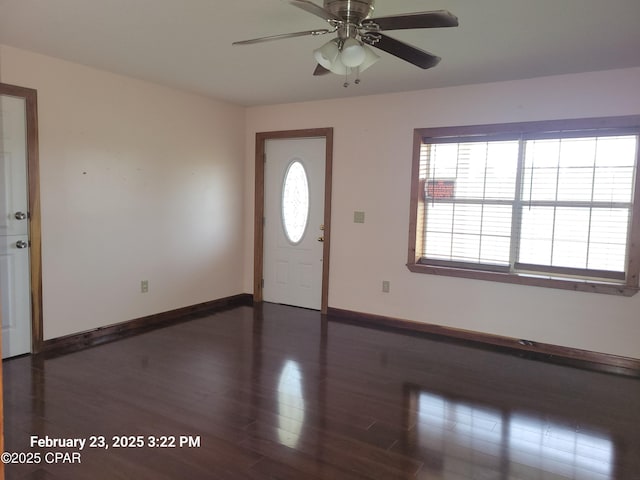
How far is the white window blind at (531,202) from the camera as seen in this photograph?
12.8 feet

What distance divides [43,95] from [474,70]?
11.5 ft

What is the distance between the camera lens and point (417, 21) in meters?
2.17

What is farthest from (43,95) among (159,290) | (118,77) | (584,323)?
(584,323)

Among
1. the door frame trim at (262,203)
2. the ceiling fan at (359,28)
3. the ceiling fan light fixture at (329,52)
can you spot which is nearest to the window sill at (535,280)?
the door frame trim at (262,203)

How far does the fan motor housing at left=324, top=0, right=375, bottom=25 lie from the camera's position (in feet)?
7.22

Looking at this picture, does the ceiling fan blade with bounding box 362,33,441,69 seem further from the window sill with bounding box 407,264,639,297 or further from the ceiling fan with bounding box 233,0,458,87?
the window sill with bounding box 407,264,639,297

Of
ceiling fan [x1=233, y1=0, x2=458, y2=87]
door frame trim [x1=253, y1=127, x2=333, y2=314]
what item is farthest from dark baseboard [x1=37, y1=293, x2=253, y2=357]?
ceiling fan [x1=233, y1=0, x2=458, y2=87]

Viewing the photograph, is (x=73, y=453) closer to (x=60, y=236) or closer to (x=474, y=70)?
(x=60, y=236)

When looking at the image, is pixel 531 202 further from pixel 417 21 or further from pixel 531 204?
pixel 417 21

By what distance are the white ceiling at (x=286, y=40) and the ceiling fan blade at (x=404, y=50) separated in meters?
0.29

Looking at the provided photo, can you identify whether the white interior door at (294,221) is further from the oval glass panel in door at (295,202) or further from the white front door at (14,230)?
the white front door at (14,230)

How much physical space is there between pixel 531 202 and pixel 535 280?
695 mm

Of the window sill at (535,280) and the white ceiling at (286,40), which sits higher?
the white ceiling at (286,40)

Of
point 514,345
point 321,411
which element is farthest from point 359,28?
point 514,345
